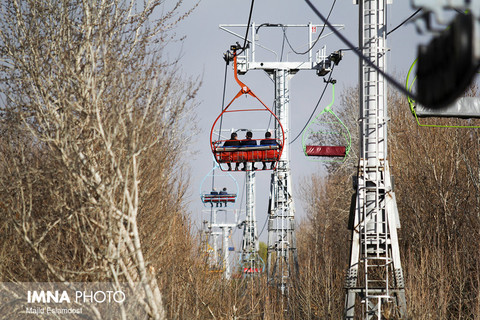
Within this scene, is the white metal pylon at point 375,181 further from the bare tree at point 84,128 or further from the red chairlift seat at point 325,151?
the red chairlift seat at point 325,151

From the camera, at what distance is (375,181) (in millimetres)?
10055

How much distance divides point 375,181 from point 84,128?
4.75 metres

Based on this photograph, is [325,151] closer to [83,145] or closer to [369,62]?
[83,145]

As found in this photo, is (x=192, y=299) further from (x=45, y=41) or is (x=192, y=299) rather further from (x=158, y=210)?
Result: (x=45, y=41)

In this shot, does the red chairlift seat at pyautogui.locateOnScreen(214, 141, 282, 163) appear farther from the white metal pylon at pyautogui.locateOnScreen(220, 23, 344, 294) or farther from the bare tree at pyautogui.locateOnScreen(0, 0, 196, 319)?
the bare tree at pyautogui.locateOnScreen(0, 0, 196, 319)

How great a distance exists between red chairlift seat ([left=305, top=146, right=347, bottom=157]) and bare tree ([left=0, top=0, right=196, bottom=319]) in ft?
43.3

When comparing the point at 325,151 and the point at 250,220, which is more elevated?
the point at 325,151

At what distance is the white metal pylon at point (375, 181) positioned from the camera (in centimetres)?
995

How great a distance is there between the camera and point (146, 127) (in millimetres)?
7930

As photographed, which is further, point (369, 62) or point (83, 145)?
point (83, 145)

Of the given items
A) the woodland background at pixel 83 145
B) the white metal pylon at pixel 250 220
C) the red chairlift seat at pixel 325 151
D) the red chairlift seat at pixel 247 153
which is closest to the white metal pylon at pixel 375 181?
the woodland background at pixel 83 145

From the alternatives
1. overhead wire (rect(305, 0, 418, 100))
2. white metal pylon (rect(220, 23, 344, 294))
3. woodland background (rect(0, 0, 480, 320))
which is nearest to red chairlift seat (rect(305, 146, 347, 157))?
white metal pylon (rect(220, 23, 344, 294))

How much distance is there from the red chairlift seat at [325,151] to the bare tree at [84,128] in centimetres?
1320

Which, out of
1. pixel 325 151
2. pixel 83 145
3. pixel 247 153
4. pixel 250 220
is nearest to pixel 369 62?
pixel 83 145
